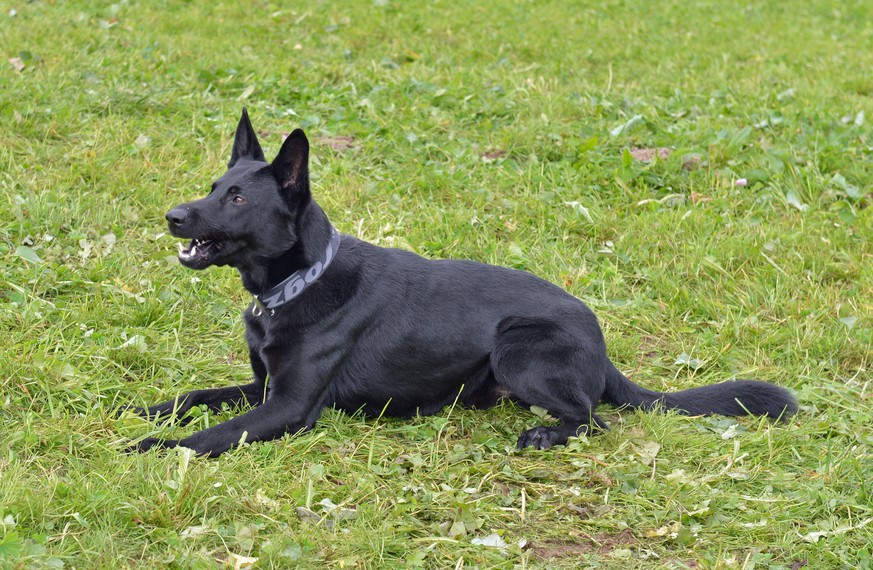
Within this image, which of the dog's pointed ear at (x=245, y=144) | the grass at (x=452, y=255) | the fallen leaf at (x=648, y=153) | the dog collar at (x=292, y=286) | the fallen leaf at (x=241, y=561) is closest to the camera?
the fallen leaf at (x=241, y=561)

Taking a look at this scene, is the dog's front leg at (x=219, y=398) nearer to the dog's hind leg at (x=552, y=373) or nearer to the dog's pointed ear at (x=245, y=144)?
the dog's pointed ear at (x=245, y=144)

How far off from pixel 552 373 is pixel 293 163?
1.40 metres

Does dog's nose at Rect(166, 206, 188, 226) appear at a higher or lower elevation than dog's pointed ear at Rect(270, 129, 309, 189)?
lower

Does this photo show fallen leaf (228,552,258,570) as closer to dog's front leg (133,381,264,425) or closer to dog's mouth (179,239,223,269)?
dog's front leg (133,381,264,425)

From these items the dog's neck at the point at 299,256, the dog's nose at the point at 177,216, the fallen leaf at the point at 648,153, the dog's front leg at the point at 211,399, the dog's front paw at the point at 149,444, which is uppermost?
the dog's nose at the point at 177,216

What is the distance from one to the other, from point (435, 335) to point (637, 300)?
168cm

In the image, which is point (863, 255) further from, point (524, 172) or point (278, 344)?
point (278, 344)

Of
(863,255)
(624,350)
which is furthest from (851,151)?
(624,350)

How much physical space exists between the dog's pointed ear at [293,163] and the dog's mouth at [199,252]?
0.38 meters

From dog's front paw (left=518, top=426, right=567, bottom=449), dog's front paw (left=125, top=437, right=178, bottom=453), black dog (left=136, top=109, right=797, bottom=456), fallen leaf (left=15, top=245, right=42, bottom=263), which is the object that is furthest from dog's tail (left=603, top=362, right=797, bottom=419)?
fallen leaf (left=15, top=245, right=42, bottom=263)

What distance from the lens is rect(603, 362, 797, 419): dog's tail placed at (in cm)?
420

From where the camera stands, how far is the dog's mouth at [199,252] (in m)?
3.79

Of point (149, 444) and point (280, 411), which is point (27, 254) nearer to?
point (149, 444)

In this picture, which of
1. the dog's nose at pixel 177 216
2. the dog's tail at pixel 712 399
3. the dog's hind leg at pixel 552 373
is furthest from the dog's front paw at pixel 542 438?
the dog's nose at pixel 177 216
